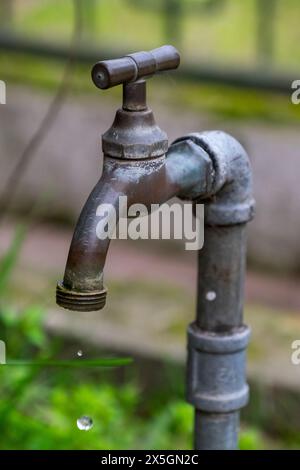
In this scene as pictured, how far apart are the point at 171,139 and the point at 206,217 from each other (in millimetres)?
2237

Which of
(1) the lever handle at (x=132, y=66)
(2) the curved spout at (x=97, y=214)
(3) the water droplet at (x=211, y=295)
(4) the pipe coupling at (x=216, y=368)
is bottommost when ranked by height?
(4) the pipe coupling at (x=216, y=368)

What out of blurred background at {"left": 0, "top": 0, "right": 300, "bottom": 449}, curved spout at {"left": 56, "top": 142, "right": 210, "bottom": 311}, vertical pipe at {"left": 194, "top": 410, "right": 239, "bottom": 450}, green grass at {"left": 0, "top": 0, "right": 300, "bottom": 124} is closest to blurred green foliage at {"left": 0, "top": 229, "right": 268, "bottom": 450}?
blurred background at {"left": 0, "top": 0, "right": 300, "bottom": 449}

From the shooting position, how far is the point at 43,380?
9.64ft

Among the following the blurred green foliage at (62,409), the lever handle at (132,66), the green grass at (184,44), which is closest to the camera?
the lever handle at (132,66)

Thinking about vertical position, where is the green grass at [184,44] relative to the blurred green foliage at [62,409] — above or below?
above

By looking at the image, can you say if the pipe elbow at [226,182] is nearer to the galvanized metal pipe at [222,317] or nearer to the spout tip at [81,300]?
the galvanized metal pipe at [222,317]

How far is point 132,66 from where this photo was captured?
4.99 feet

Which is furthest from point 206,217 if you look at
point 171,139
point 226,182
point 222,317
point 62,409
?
point 171,139

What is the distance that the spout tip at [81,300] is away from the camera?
1.52 m

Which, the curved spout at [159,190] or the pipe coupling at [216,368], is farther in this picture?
the pipe coupling at [216,368]

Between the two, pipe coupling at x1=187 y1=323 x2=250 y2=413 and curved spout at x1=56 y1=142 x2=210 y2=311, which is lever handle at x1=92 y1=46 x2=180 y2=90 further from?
pipe coupling at x1=187 y1=323 x2=250 y2=413

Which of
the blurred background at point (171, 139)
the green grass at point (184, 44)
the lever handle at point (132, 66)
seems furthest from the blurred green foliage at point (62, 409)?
the green grass at point (184, 44)

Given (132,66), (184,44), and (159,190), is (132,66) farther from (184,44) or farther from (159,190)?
(184,44)

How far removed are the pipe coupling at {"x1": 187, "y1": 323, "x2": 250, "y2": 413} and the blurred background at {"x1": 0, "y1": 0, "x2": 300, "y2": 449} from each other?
1.00 metres
